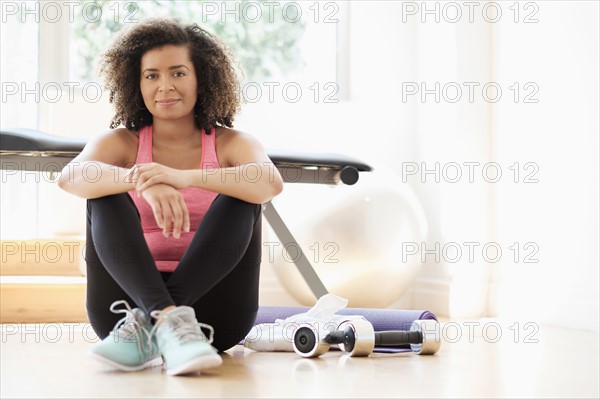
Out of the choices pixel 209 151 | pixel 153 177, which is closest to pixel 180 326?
pixel 153 177

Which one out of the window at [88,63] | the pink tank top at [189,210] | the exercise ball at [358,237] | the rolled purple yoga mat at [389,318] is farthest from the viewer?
the window at [88,63]

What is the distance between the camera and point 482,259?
3604 mm

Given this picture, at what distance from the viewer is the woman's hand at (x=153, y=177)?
1.74 meters

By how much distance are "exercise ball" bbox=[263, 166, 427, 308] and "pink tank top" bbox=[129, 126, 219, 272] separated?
1.23 m

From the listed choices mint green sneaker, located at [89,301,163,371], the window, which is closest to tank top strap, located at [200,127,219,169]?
mint green sneaker, located at [89,301,163,371]

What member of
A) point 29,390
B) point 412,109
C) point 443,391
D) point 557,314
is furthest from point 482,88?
point 29,390

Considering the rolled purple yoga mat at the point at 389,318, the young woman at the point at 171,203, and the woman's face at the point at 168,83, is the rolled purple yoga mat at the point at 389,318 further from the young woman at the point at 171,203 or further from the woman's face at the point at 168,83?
the woman's face at the point at 168,83

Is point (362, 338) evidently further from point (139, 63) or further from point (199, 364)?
point (139, 63)

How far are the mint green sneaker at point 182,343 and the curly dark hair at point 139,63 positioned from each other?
1.73ft

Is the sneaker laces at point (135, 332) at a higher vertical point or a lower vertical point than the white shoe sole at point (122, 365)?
higher

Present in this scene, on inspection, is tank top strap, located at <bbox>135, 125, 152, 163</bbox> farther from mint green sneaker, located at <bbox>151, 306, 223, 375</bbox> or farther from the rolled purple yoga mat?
the rolled purple yoga mat

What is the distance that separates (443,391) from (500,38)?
2257mm

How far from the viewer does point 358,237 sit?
320 centimetres

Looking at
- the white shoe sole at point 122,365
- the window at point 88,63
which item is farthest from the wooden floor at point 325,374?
the window at point 88,63
